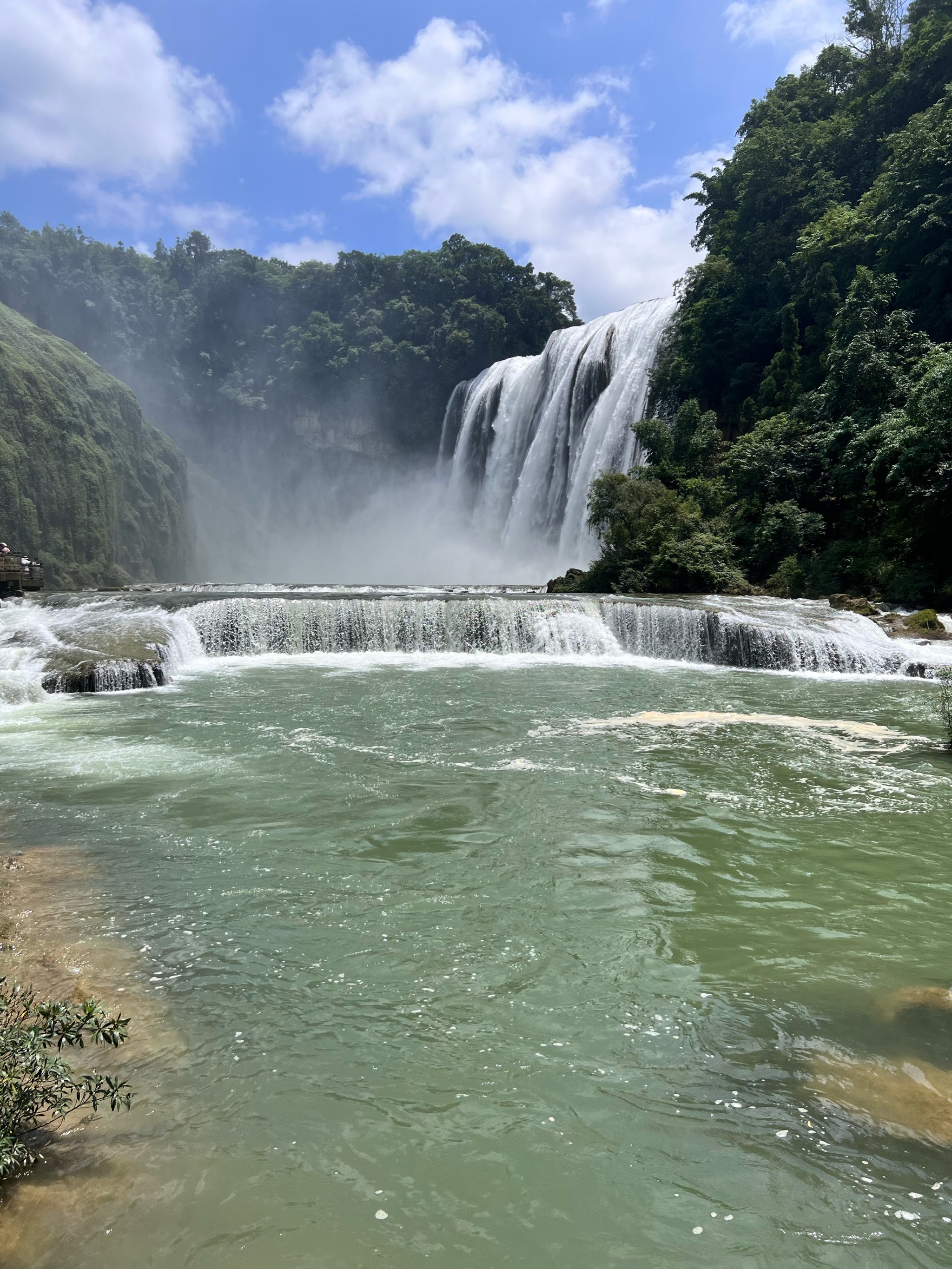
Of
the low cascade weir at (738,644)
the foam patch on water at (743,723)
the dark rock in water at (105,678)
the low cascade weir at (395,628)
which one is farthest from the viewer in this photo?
the low cascade weir at (395,628)

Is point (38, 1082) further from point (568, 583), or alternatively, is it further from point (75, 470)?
point (75, 470)

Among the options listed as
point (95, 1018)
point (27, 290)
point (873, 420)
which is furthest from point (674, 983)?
point (27, 290)

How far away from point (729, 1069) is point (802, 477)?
23007 mm

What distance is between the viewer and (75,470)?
33.9 m

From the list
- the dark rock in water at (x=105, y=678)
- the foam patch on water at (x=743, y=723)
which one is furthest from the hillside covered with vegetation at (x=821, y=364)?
the dark rock in water at (x=105, y=678)

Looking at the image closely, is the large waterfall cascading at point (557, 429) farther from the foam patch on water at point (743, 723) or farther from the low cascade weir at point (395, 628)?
the foam patch on water at point (743, 723)

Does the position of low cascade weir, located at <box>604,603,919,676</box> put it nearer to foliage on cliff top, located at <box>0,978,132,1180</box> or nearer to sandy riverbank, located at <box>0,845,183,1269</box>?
sandy riverbank, located at <box>0,845,183,1269</box>

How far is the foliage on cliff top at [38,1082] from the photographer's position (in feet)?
7.89

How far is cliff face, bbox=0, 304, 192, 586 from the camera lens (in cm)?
3159

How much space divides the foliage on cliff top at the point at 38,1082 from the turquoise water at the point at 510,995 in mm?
202

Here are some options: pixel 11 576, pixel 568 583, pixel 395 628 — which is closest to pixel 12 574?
pixel 11 576

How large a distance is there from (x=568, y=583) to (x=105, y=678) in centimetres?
1549

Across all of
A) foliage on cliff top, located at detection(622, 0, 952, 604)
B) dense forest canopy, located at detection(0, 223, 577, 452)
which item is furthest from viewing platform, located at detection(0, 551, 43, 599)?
dense forest canopy, located at detection(0, 223, 577, 452)

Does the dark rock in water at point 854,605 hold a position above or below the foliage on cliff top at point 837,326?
below
